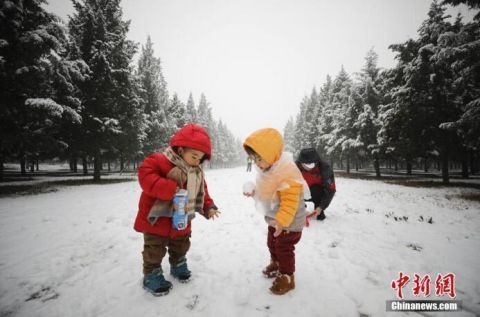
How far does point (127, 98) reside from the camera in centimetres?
1705

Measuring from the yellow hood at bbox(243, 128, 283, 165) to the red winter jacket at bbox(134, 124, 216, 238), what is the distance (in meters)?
0.63

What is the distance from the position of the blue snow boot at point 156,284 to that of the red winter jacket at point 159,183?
51cm

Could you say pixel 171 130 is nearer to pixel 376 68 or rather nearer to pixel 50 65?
pixel 50 65

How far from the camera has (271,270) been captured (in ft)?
11.3

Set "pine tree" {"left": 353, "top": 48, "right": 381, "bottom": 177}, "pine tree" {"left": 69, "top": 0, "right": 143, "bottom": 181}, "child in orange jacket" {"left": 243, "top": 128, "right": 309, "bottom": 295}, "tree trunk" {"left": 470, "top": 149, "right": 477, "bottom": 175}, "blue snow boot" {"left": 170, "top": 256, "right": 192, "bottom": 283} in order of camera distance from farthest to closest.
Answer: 1. "pine tree" {"left": 353, "top": 48, "right": 381, "bottom": 177}
2. "tree trunk" {"left": 470, "top": 149, "right": 477, "bottom": 175}
3. "pine tree" {"left": 69, "top": 0, "right": 143, "bottom": 181}
4. "blue snow boot" {"left": 170, "top": 256, "right": 192, "bottom": 283}
5. "child in orange jacket" {"left": 243, "top": 128, "right": 309, "bottom": 295}

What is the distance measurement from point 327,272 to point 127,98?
58.8ft

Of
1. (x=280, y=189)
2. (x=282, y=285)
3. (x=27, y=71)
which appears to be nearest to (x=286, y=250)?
(x=282, y=285)

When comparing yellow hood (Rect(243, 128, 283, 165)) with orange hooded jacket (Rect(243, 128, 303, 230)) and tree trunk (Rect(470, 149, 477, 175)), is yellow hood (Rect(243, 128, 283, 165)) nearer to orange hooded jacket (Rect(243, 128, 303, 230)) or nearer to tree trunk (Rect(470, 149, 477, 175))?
Answer: orange hooded jacket (Rect(243, 128, 303, 230))
